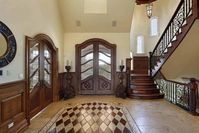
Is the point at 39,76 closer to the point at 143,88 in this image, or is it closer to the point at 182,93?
the point at 143,88

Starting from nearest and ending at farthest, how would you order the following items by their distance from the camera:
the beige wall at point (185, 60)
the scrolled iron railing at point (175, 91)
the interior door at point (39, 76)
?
the interior door at point (39, 76) → the beige wall at point (185, 60) → the scrolled iron railing at point (175, 91)

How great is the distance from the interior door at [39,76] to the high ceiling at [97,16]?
1.84 m

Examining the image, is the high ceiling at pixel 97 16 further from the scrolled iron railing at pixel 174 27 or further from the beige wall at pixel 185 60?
the beige wall at pixel 185 60

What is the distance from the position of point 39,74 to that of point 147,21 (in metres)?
7.46

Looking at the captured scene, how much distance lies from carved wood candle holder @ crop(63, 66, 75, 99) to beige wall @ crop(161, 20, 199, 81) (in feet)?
12.1

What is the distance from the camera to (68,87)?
8188mm

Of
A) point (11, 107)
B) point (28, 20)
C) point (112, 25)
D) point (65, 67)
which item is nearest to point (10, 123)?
point (11, 107)

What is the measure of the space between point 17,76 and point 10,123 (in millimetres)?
920

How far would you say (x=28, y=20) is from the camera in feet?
15.3

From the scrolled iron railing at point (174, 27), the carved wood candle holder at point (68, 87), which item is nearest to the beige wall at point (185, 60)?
the scrolled iron railing at point (174, 27)

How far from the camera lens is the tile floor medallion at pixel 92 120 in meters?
4.28

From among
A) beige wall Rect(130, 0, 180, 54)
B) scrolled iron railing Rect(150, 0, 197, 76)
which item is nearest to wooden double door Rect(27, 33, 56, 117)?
scrolled iron railing Rect(150, 0, 197, 76)

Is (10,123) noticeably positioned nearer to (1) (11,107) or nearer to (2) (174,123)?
(1) (11,107)

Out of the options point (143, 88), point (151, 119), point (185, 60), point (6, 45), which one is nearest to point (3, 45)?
point (6, 45)
